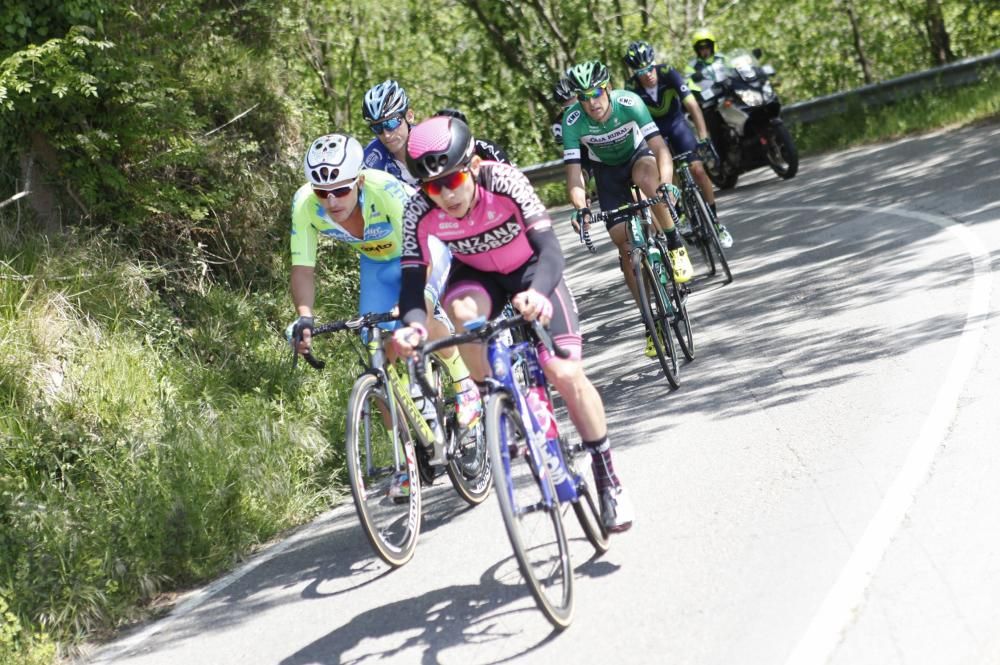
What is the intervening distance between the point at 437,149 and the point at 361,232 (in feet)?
6.18

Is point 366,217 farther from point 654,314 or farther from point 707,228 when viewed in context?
point 707,228

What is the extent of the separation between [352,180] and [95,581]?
2564mm

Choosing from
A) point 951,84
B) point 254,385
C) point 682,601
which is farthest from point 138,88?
point 951,84

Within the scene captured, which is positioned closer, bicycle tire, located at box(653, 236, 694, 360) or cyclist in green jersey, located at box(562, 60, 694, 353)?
bicycle tire, located at box(653, 236, 694, 360)

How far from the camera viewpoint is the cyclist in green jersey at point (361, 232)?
6.86m

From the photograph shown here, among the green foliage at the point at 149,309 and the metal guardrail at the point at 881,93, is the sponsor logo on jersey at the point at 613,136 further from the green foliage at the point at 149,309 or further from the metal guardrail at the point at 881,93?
the metal guardrail at the point at 881,93

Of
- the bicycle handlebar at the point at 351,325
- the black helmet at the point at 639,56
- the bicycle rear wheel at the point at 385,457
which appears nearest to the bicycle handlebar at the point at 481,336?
the bicycle rear wheel at the point at 385,457

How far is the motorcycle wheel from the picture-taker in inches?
697

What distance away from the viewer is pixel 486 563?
20.5 feet

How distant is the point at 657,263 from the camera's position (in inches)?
363

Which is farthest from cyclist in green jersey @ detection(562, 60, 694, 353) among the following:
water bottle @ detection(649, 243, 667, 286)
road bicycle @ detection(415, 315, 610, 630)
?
road bicycle @ detection(415, 315, 610, 630)

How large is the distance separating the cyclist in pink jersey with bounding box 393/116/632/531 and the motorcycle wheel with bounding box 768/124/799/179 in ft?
39.8

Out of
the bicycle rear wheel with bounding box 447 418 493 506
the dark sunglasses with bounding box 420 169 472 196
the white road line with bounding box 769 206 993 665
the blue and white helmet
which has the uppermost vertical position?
the blue and white helmet

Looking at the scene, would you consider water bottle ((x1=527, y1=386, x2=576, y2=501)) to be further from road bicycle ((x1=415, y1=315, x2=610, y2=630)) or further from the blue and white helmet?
the blue and white helmet
